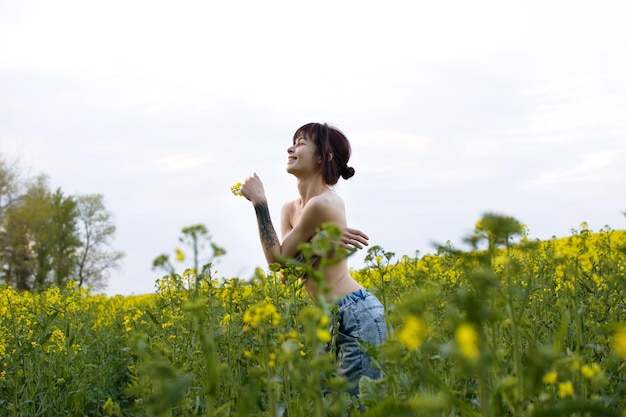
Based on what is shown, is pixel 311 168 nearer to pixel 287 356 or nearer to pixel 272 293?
pixel 272 293

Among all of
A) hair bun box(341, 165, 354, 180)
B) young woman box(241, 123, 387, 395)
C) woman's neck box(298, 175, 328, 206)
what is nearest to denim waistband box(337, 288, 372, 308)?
young woman box(241, 123, 387, 395)

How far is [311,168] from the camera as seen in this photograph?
5.18 metres

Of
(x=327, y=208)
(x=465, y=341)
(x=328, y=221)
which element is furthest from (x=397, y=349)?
(x=328, y=221)

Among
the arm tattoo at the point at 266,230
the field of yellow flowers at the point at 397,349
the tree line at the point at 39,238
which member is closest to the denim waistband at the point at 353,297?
the field of yellow flowers at the point at 397,349

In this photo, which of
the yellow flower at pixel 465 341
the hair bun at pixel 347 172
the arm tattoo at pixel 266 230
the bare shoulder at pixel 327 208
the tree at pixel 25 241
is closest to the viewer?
the yellow flower at pixel 465 341

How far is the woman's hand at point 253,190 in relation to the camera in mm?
5141

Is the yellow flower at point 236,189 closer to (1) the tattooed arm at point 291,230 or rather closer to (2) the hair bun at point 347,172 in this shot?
(1) the tattooed arm at point 291,230

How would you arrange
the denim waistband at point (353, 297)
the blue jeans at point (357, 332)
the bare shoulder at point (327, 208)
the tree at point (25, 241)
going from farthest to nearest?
the tree at point (25, 241)
the bare shoulder at point (327, 208)
the denim waistband at point (353, 297)
the blue jeans at point (357, 332)

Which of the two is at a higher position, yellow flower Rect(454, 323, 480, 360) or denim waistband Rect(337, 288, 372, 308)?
denim waistband Rect(337, 288, 372, 308)

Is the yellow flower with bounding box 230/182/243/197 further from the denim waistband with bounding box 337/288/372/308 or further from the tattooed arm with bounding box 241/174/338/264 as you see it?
the denim waistband with bounding box 337/288/372/308

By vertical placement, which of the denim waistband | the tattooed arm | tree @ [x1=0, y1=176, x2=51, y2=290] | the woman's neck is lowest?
the denim waistband

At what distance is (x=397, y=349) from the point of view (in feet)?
6.16

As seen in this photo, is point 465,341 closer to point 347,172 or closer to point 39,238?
point 347,172

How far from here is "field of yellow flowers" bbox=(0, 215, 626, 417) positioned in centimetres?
161
